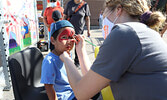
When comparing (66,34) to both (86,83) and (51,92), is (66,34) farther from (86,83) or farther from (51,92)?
(86,83)

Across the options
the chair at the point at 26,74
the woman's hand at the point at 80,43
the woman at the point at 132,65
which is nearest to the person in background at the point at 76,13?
the chair at the point at 26,74

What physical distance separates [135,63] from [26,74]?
3.36ft

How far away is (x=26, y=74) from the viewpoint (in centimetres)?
146

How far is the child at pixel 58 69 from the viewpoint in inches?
52.0

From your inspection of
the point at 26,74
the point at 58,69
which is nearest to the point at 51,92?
the point at 58,69

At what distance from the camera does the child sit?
4.33ft

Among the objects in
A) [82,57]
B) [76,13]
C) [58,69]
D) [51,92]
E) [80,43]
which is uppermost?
[76,13]

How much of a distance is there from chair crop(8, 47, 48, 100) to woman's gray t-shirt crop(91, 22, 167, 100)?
0.75 meters

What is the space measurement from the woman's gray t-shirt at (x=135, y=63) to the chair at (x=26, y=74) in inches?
29.7

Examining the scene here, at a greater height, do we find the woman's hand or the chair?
the woman's hand

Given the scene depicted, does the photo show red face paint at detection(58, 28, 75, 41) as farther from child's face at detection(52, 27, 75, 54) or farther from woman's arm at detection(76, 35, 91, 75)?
woman's arm at detection(76, 35, 91, 75)

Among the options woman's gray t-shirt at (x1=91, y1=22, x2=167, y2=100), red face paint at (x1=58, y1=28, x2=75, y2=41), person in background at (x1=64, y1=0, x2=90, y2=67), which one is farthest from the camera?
person in background at (x1=64, y1=0, x2=90, y2=67)

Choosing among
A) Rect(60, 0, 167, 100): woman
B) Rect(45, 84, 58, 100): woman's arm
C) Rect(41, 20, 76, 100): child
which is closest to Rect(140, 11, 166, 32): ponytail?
Rect(60, 0, 167, 100): woman

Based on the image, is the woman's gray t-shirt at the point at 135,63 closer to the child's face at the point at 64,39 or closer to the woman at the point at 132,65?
the woman at the point at 132,65
